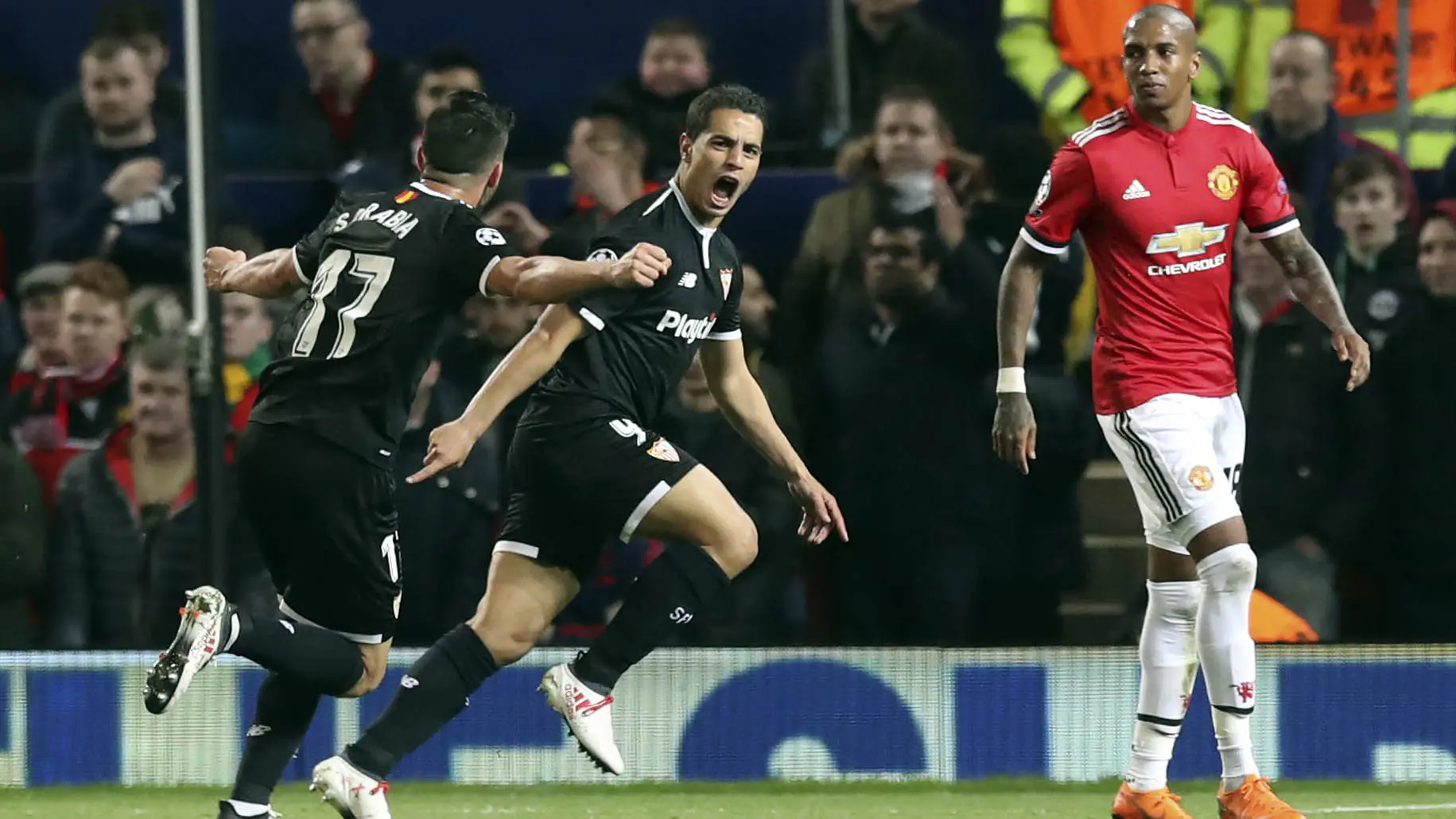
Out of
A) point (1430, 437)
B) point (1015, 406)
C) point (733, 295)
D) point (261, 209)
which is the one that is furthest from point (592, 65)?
point (1430, 437)

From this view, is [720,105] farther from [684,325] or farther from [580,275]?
[580,275]

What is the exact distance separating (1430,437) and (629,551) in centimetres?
262

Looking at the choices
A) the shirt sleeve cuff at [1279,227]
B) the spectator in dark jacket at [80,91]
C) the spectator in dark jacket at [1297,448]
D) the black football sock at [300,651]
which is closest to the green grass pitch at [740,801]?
the spectator in dark jacket at [1297,448]

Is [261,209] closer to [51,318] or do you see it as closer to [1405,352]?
[51,318]

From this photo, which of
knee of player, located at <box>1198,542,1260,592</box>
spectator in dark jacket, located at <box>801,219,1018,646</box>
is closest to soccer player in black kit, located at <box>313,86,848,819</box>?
knee of player, located at <box>1198,542,1260,592</box>

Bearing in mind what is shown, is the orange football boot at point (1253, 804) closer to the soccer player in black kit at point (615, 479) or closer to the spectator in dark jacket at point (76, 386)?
the soccer player in black kit at point (615, 479)

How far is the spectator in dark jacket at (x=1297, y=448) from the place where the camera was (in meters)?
7.05

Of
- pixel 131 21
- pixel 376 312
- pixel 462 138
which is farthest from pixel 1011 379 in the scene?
pixel 131 21

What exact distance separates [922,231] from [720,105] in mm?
2017

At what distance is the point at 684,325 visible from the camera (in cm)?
532

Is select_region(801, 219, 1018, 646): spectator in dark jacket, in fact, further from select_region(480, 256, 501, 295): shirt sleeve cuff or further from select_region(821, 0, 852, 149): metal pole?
select_region(480, 256, 501, 295): shirt sleeve cuff

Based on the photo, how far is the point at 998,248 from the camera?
715cm

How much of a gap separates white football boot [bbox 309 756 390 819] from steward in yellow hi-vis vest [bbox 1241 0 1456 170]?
3.79 metres

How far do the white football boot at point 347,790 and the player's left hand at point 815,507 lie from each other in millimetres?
1275
